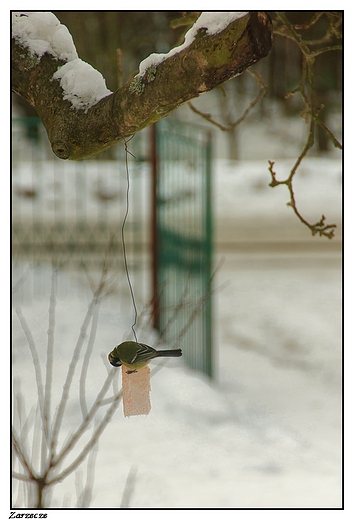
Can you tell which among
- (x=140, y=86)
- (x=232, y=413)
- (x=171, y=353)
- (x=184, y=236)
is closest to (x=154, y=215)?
(x=184, y=236)

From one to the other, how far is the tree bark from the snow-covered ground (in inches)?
77.4

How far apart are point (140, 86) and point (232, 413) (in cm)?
354

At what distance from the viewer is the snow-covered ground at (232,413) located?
3582 mm

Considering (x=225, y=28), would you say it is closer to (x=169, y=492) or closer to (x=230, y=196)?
(x=169, y=492)

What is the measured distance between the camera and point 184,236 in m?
5.37

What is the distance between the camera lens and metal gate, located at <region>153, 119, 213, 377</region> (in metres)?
5.21

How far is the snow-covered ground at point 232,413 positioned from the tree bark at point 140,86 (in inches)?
77.4

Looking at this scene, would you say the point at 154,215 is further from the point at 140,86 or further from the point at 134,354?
the point at 140,86

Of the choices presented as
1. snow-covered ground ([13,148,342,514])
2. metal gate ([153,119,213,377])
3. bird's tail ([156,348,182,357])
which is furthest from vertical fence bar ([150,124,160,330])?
bird's tail ([156,348,182,357])

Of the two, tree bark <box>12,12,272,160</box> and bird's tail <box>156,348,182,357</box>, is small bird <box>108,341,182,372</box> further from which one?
tree bark <box>12,12,272,160</box>

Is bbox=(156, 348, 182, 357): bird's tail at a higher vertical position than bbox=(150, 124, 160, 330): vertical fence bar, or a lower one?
lower

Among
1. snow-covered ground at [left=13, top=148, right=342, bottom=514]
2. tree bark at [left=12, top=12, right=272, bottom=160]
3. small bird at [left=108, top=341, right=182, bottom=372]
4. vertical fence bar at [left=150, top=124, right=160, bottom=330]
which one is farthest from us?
vertical fence bar at [left=150, top=124, right=160, bottom=330]

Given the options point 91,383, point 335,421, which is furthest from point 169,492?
point 335,421

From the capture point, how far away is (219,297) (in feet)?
30.4
